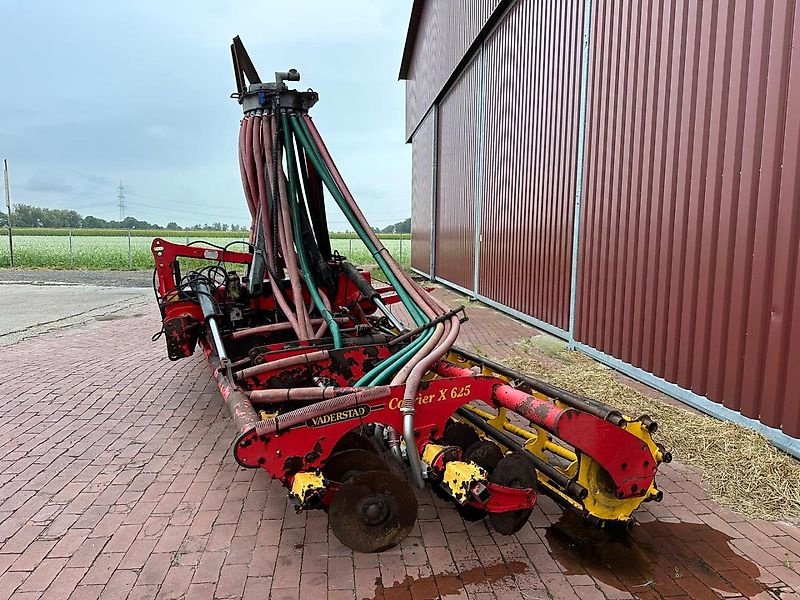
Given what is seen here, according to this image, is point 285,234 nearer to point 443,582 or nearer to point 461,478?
point 461,478

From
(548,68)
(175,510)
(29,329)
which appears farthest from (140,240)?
(175,510)

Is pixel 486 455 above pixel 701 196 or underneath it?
underneath

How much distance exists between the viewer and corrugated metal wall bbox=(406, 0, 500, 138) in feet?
40.1

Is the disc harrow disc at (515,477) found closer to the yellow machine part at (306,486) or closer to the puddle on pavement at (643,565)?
the puddle on pavement at (643,565)

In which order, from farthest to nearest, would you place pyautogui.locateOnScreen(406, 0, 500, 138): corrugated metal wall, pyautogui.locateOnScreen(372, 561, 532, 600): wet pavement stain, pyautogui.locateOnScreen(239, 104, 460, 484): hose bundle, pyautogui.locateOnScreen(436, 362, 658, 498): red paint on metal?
1. pyautogui.locateOnScreen(406, 0, 500, 138): corrugated metal wall
2. pyautogui.locateOnScreen(239, 104, 460, 484): hose bundle
3. pyautogui.locateOnScreen(436, 362, 658, 498): red paint on metal
4. pyautogui.locateOnScreen(372, 561, 532, 600): wet pavement stain

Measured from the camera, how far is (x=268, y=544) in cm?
315

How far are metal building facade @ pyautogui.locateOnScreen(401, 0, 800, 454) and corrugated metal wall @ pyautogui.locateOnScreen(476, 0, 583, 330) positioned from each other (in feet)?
0.13

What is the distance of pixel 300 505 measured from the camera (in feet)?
9.00

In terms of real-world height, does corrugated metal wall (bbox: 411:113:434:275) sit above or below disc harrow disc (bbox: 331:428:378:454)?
above

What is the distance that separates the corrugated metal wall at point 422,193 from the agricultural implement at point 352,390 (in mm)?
12925

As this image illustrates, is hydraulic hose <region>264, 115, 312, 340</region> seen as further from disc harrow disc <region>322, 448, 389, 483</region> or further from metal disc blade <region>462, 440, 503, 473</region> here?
metal disc blade <region>462, 440, 503, 473</region>

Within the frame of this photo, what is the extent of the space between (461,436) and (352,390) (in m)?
0.88

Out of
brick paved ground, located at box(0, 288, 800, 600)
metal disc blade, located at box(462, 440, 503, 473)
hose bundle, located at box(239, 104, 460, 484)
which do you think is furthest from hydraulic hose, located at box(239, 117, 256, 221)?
metal disc blade, located at box(462, 440, 503, 473)

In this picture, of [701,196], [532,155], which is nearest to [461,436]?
[701,196]
